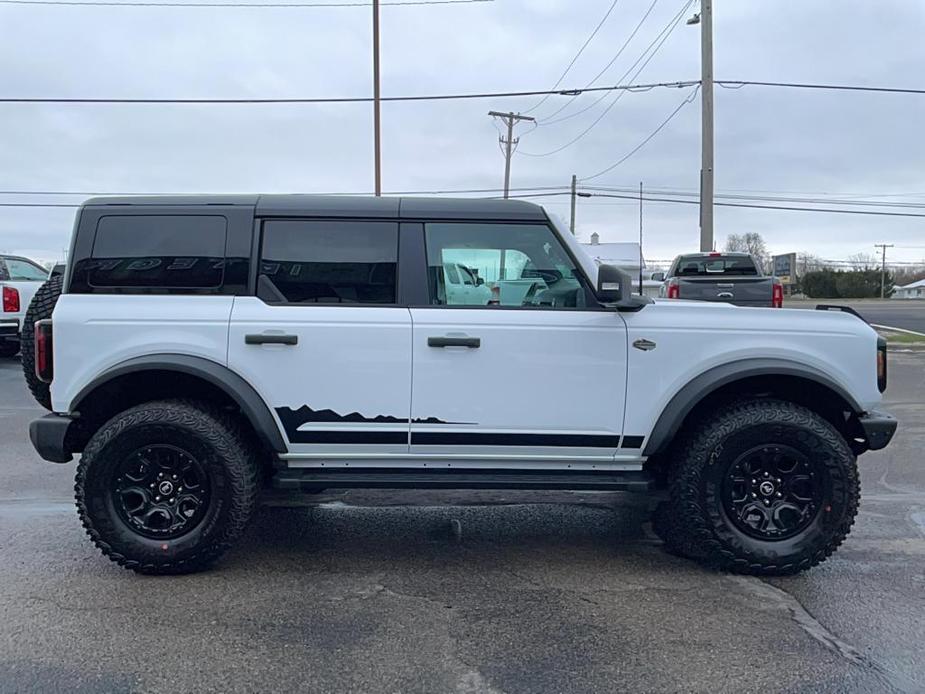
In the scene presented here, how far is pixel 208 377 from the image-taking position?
154 inches

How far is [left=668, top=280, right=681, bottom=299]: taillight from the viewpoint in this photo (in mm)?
12750

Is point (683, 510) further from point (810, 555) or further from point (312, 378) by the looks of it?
point (312, 378)

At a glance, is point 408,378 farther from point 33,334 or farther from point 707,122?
point 707,122

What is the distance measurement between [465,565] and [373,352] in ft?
4.27

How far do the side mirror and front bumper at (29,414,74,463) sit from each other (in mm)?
2863

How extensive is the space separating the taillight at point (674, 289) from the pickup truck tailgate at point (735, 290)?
119 millimetres

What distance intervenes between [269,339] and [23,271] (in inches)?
468

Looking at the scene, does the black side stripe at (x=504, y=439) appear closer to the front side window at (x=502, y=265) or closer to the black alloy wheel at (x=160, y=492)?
the front side window at (x=502, y=265)

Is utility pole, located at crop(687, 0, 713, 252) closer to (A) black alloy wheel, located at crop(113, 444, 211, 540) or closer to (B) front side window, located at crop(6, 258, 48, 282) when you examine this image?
(B) front side window, located at crop(6, 258, 48, 282)

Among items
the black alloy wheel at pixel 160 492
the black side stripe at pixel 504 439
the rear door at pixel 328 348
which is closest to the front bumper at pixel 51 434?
the black alloy wheel at pixel 160 492

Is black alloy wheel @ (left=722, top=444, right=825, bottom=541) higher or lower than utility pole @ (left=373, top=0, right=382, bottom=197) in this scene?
lower

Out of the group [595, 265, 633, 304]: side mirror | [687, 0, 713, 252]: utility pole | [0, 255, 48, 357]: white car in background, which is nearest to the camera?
[595, 265, 633, 304]: side mirror

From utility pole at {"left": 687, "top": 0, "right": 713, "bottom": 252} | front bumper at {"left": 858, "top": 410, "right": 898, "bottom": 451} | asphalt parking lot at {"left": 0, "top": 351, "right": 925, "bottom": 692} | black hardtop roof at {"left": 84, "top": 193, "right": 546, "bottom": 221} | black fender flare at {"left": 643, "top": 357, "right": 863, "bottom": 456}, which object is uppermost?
utility pole at {"left": 687, "top": 0, "right": 713, "bottom": 252}

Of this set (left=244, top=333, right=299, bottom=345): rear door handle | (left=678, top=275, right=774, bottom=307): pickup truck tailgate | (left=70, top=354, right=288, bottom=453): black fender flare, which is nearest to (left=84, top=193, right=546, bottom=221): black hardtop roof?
(left=244, top=333, right=299, bottom=345): rear door handle
